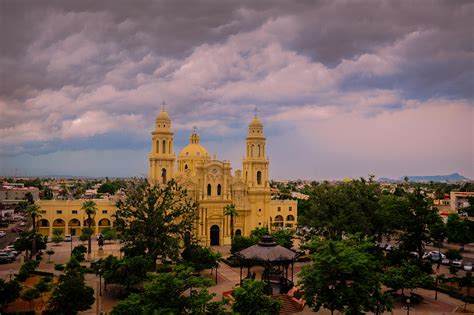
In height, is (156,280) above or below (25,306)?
above

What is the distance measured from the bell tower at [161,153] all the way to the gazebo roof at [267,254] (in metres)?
32.1

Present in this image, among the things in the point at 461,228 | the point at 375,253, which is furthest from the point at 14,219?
the point at 461,228

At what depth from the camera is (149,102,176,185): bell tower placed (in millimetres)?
66312

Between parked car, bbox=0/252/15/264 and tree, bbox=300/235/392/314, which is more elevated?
tree, bbox=300/235/392/314

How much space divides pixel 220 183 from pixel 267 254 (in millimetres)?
29376

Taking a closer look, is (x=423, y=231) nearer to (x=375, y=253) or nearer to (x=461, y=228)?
(x=375, y=253)

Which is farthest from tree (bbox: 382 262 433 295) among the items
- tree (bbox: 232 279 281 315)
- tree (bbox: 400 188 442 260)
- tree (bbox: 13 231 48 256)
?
tree (bbox: 13 231 48 256)

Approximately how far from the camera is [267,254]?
118 ft

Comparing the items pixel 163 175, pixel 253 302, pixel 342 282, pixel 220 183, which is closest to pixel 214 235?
pixel 220 183

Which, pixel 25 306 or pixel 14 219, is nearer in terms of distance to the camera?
pixel 25 306

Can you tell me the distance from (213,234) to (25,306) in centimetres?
3312

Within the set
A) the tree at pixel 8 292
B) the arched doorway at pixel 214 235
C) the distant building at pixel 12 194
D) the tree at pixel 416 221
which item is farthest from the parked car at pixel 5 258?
the distant building at pixel 12 194

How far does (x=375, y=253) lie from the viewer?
44812 mm

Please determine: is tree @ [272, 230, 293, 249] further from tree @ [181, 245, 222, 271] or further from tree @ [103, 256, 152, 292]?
tree @ [103, 256, 152, 292]
